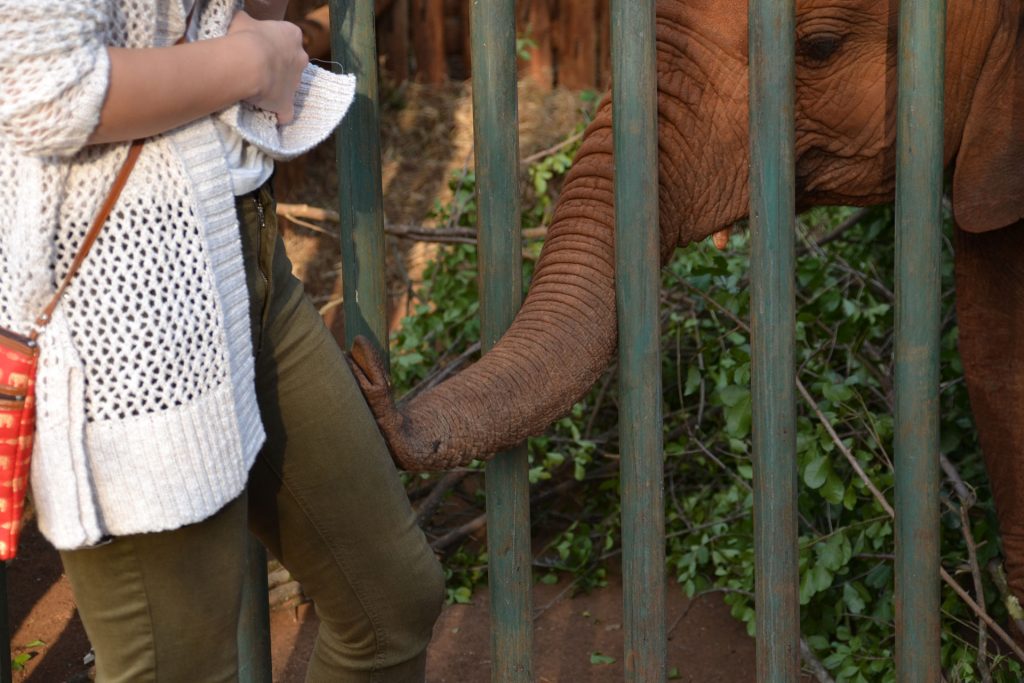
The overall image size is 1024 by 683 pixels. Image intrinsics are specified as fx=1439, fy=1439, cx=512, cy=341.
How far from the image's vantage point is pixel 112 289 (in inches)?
66.5

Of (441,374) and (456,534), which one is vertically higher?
(441,374)

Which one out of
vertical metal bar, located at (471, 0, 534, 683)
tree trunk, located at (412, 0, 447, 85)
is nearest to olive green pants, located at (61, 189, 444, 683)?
vertical metal bar, located at (471, 0, 534, 683)

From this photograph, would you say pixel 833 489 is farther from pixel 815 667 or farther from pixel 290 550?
pixel 290 550

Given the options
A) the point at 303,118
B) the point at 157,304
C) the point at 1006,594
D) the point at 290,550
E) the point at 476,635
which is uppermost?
the point at 303,118

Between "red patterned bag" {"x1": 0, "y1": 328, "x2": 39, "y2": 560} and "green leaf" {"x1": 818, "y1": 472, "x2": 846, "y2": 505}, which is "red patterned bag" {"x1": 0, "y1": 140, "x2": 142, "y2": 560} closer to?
"red patterned bag" {"x1": 0, "y1": 328, "x2": 39, "y2": 560}

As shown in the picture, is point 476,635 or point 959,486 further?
point 476,635

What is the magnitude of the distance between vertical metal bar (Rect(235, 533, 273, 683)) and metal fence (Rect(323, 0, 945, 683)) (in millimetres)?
417

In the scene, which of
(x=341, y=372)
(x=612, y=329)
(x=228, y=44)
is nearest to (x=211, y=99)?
(x=228, y=44)

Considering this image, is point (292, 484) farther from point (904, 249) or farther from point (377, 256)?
point (904, 249)

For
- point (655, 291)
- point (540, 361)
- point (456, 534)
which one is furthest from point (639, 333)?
point (456, 534)

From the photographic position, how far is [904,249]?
7.89ft

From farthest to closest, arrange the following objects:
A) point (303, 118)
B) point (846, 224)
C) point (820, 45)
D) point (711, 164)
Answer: point (846, 224)
point (820, 45)
point (711, 164)
point (303, 118)

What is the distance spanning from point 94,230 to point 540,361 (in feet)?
2.80

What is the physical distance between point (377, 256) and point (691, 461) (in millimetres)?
2190
